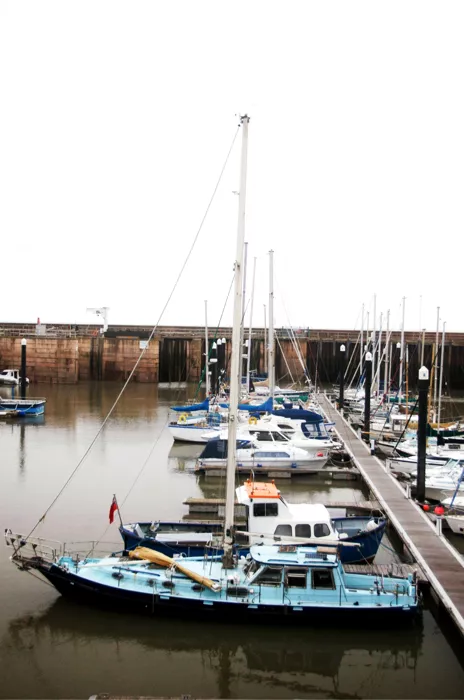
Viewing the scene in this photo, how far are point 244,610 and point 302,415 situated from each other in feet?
68.3

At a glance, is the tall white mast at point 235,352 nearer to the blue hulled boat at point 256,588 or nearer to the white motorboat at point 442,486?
the blue hulled boat at point 256,588

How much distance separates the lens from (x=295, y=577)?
13.5 meters

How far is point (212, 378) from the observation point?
6406 centimetres

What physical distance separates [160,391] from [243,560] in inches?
1812

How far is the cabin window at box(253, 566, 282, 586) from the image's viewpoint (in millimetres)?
13500

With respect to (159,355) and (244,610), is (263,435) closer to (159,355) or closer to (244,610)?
(244,610)

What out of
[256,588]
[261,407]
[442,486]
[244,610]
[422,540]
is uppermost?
[261,407]

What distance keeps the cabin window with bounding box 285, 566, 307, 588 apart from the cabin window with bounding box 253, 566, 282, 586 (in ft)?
0.61

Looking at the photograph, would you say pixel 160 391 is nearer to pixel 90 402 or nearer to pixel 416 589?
pixel 90 402

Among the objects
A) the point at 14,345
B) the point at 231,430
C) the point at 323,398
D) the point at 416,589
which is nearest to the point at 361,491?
the point at 416,589

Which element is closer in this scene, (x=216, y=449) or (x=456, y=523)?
(x=456, y=523)

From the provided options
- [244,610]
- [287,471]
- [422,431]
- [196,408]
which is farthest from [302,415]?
[244,610]

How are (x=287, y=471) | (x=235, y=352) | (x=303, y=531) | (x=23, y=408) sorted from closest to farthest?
(x=235, y=352) → (x=303, y=531) → (x=287, y=471) → (x=23, y=408)

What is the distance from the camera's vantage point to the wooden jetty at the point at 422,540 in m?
13.5
